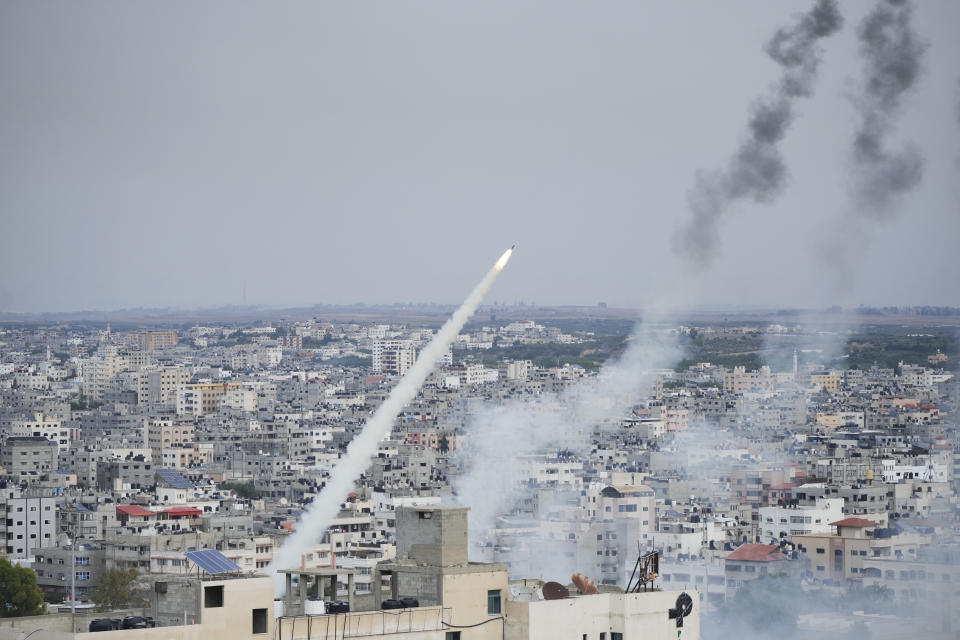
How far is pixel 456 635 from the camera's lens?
18.5 meters

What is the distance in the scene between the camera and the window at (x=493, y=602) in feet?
61.4

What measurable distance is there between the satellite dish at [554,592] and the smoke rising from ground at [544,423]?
110 ft

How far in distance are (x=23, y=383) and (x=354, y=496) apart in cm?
6958

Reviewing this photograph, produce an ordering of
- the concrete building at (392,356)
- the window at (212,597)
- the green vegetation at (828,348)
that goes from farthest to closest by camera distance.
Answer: the concrete building at (392,356) → the green vegetation at (828,348) → the window at (212,597)

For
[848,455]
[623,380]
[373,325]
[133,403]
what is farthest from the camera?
[373,325]

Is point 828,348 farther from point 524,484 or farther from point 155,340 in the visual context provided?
point 155,340

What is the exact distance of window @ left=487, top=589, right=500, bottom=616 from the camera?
18.7 meters

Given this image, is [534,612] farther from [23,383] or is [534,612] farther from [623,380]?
[23,383]

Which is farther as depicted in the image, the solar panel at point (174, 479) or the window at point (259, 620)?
the solar panel at point (174, 479)

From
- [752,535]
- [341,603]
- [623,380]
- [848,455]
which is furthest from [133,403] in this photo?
[341,603]

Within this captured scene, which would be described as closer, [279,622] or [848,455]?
[279,622]

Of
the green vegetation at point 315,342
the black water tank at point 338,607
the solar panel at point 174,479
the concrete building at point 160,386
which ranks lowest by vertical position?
the solar panel at point 174,479

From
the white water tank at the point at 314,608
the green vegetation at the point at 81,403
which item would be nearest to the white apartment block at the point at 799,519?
the white water tank at the point at 314,608

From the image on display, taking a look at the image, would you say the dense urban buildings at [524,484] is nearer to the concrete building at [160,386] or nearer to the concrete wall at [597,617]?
the concrete wall at [597,617]
